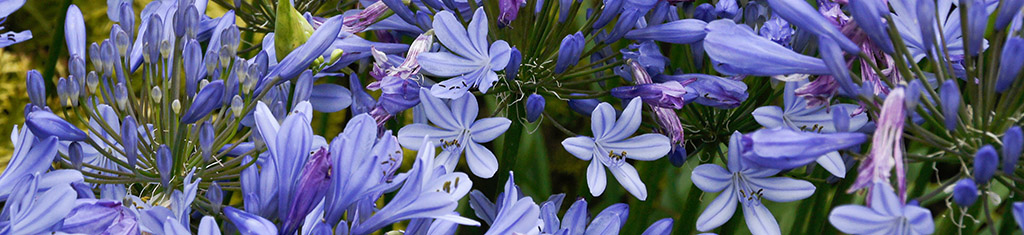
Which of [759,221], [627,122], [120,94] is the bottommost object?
[759,221]

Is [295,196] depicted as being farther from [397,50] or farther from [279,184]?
[397,50]

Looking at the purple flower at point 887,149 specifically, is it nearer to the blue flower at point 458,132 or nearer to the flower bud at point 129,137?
the blue flower at point 458,132

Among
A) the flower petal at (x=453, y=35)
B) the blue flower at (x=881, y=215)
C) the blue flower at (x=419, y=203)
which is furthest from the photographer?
the flower petal at (x=453, y=35)

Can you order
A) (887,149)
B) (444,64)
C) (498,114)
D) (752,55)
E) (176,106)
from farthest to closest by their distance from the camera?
(498,114), (444,64), (176,106), (752,55), (887,149)

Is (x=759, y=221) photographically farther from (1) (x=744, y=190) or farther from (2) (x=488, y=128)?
(2) (x=488, y=128)

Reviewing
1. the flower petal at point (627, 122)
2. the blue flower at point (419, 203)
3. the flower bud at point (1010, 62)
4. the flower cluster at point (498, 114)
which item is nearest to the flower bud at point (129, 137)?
the flower cluster at point (498, 114)

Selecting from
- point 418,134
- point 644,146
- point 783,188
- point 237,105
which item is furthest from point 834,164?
point 237,105
